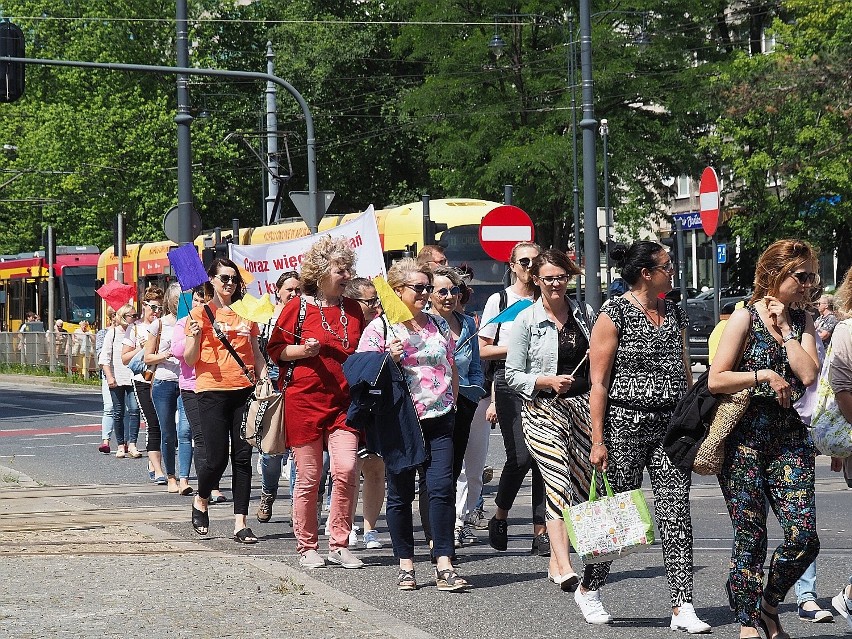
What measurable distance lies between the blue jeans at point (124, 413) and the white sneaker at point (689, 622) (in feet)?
36.0

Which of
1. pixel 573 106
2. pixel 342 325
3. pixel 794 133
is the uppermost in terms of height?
pixel 573 106

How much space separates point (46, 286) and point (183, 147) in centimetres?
3358

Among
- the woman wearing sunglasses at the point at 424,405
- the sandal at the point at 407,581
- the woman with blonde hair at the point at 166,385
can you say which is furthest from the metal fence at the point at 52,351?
the sandal at the point at 407,581

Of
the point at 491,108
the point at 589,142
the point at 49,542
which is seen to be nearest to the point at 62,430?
the point at 589,142

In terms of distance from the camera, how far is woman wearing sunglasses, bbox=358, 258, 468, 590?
799 centimetres

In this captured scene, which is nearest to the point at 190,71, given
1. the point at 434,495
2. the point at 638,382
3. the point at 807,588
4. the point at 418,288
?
the point at 418,288

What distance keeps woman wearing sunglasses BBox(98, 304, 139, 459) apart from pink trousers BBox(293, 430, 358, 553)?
7.31 meters

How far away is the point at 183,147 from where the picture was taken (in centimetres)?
2047

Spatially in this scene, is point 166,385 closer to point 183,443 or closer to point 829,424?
point 183,443

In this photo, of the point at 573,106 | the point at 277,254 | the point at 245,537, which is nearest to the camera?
the point at 245,537

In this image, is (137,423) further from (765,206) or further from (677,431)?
(765,206)

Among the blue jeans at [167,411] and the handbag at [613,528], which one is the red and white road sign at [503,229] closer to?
the blue jeans at [167,411]

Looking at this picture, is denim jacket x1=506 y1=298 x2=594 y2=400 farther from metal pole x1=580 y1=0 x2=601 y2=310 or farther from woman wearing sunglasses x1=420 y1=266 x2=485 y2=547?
metal pole x1=580 y1=0 x2=601 y2=310

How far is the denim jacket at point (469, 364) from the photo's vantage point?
366 inches
